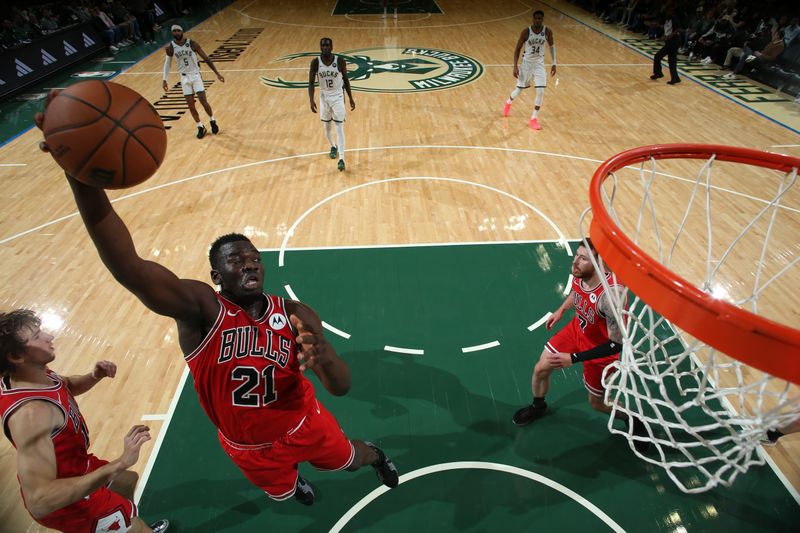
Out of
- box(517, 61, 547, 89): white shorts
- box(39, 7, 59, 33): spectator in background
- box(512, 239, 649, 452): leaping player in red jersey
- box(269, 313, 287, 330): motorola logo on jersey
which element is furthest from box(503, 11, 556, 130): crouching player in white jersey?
box(39, 7, 59, 33): spectator in background

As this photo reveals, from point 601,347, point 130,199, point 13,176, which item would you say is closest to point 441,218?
point 601,347

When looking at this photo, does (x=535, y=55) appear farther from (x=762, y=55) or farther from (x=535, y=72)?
(x=762, y=55)

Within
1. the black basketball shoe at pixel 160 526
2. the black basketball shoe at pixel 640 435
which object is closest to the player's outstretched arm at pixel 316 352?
the black basketball shoe at pixel 160 526

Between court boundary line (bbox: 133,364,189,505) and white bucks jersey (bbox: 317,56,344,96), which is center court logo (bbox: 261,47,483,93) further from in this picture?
court boundary line (bbox: 133,364,189,505)

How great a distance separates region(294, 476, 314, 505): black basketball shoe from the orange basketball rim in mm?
2390

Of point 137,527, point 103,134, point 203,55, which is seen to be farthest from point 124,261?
point 203,55

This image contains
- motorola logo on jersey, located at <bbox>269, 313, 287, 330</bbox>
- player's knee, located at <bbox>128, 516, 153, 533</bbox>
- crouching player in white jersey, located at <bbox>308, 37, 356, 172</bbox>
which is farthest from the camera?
crouching player in white jersey, located at <bbox>308, 37, 356, 172</bbox>

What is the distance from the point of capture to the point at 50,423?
2.14 meters

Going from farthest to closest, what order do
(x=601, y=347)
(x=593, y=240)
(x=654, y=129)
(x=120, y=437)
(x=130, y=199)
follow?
(x=654, y=129)
(x=130, y=199)
(x=120, y=437)
(x=601, y=347)
(x=593, y=240)

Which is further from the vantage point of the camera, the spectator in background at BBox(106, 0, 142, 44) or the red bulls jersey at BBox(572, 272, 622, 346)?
the spectator in background at BBox(106, 0, 142, 44)

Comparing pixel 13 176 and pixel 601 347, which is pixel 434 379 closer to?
pixel 601 347

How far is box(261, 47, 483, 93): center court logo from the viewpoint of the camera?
11.0m

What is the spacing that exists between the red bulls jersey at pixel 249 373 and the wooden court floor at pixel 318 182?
5.13 feet

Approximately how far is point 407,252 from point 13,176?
6.52 m
